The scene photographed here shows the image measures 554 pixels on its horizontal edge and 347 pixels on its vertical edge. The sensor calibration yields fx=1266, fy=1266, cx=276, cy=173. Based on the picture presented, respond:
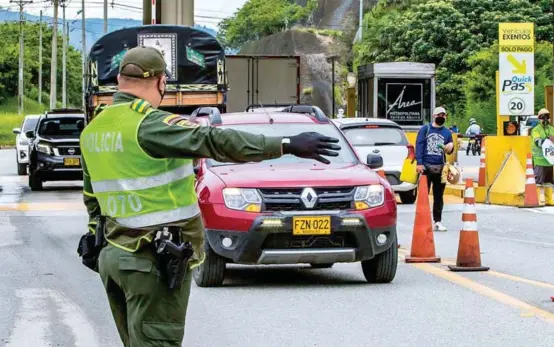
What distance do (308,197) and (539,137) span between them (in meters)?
13.5

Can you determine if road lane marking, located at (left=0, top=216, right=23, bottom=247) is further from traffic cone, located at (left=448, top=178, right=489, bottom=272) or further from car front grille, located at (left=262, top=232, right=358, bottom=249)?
traffic cone, located at (left=448, top=178, right=489, bottom=272)

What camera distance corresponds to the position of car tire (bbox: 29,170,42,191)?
28.3 meters

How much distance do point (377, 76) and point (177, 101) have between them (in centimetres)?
1259

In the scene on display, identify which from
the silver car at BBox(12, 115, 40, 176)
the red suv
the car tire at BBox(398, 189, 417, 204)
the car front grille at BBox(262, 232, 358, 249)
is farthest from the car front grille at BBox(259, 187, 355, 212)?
the silver car at BBox(12, 115, 40, 176)

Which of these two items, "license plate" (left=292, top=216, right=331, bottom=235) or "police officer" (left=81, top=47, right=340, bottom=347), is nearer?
"police officer" (left=81, top=47, right=340, bottom=347)

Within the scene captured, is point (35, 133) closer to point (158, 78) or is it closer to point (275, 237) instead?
point (275, 237)

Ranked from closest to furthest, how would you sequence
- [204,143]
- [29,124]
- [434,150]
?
[204,143], [434,150], [29,124]

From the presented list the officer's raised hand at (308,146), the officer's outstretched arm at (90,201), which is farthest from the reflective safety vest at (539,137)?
the officer's raised hand at (308,146)

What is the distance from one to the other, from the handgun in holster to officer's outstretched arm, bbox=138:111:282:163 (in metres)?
0.37

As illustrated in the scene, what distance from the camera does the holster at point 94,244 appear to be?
5797mm

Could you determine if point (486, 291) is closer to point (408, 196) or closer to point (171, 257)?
point (171, 257)

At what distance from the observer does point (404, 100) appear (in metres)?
35.9

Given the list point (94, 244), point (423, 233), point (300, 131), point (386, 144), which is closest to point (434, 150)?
point (423, 233)

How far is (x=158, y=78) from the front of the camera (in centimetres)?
567
